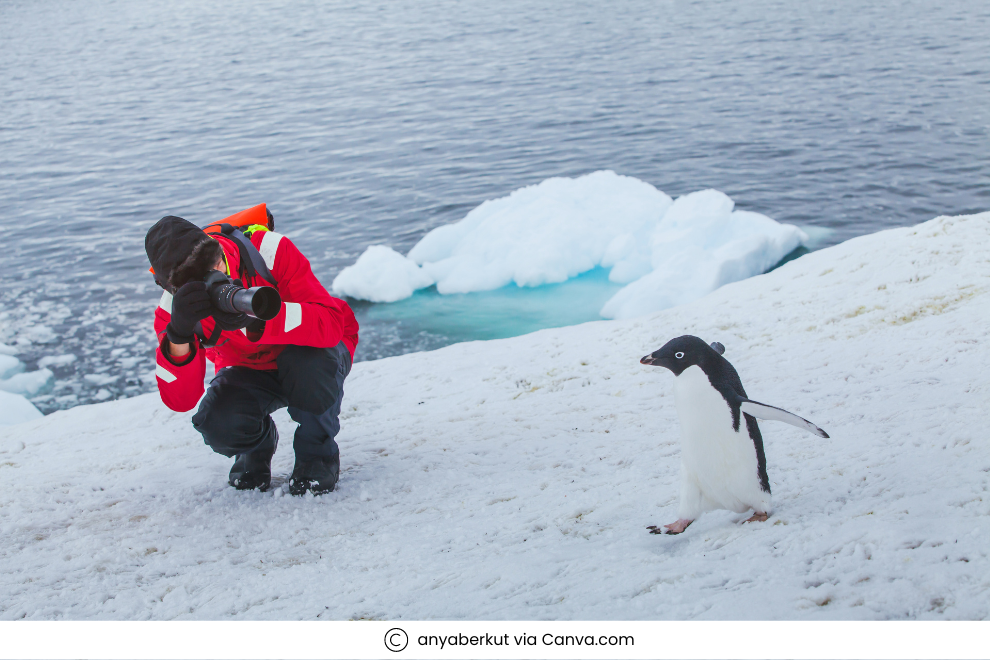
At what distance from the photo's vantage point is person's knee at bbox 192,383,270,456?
2385 millimetres

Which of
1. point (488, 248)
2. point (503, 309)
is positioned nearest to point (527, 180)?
point (488, 248)

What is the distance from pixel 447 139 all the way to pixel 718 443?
1258 centimetres

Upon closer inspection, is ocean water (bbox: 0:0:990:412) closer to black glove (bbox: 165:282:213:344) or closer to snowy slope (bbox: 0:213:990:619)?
snowy slope (bbox: 0:213:990:619)

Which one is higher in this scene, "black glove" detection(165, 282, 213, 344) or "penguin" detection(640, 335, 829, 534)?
"black glove" detection(165, 282, 213, 344)

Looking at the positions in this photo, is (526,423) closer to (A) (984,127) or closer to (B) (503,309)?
(B) (503,309)

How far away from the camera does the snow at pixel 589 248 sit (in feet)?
22.4

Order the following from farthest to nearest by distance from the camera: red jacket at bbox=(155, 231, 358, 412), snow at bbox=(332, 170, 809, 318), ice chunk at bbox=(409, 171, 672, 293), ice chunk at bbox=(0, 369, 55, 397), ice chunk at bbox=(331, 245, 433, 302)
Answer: ice chunk at bbox=(409, 171, 672, 293)
ice chunk at bbox=(331, 245, 433, 302)
snow at bbox=(332, 170, 809, 318)
ice chunk at bbox=(0, 369, 55, 397)
red jacket at bbox=(155, 231, 358, 412)

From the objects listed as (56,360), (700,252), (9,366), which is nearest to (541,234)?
(700,252)

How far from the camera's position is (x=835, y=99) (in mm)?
13672

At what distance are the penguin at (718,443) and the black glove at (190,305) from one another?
53.3 inches

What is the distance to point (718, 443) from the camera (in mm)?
1998

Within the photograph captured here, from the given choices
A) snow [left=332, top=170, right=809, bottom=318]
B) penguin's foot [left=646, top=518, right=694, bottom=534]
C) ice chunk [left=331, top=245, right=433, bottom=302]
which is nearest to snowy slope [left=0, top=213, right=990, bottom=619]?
penguin's foot [left=646, top=518, right=694, bottom=534]

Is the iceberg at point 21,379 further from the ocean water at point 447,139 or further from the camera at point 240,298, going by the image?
the camera at point 240,298

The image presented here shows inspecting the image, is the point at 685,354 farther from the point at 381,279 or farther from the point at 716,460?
the point at 381,279
